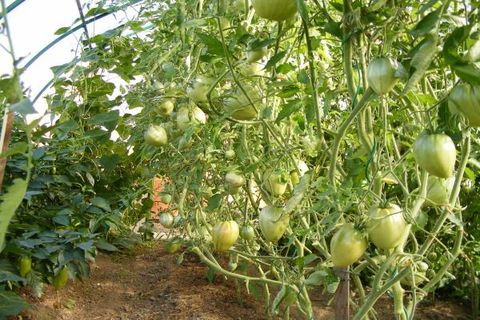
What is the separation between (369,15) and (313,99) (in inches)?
9.1

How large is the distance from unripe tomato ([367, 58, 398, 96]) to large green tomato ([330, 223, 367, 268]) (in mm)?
249

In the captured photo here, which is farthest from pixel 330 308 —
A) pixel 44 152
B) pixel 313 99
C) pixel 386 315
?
pixel 313 99

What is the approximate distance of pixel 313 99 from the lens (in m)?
0.95

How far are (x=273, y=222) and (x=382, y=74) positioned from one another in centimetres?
47

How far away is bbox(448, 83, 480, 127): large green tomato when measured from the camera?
2.02 feet

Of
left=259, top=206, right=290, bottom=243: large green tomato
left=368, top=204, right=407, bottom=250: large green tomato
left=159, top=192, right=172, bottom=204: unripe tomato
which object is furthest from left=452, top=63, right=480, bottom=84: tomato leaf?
left=159, top=192, right=172, bottom=204: unripe tomato

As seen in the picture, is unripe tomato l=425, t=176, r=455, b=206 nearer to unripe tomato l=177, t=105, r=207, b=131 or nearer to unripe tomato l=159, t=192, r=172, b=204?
unripe tomato l=177, t=105, r=207, b=131

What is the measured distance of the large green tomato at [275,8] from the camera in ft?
2.21

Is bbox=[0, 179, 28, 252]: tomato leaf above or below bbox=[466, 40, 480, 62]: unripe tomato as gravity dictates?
above

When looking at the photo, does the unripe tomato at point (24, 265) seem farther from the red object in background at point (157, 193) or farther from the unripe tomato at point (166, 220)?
the red object in background at point (157, 193)

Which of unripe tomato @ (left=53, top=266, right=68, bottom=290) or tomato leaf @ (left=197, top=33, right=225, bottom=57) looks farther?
unripe tomato @ (left=53, top=266, right=68, bottom=290)

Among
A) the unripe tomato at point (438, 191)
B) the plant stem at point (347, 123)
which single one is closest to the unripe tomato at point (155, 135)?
the plant stem at point (347, 123)

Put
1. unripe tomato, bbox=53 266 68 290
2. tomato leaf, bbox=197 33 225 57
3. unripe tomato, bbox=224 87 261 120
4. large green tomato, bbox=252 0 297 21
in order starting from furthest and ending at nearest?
unripe tomato, bbox=53 266 68 290, unripe tomato, bbox=224 87 261 120, tomato leaf, bbox=197 33 225 57, large green tomato, bbox=252 0 297 21

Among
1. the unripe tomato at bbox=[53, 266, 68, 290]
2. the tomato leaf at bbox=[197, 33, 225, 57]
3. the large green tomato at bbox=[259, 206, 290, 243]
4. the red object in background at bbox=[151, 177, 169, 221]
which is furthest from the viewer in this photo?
the red object in background at bbox=[151, 177, 169, 221]
